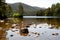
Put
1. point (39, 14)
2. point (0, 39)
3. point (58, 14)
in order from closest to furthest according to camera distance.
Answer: point (0, 39)
point (58, 14)
point (39, 14)

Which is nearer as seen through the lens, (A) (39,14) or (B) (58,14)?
(B) (58,14)

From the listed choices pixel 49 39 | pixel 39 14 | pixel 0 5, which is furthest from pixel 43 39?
pixel 39 14

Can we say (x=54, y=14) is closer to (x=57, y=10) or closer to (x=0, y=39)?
(x=57, y=10)

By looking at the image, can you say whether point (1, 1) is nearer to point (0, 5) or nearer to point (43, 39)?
point (0, 5)

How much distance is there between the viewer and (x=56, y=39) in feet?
64.3

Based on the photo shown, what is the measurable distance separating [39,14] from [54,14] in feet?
98.1

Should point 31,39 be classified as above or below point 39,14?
above

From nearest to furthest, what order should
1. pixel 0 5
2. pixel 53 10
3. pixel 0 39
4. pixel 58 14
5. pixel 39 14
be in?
1. pixel 0 39
2. pixel 0 5
3. pixel 58 14
4. pixel 53 10
5. pixel 39 14

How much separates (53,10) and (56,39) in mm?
122548

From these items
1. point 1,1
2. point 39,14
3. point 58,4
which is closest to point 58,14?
point 58,4

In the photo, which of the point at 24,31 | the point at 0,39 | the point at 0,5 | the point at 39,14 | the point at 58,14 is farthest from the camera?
the point at 39,14

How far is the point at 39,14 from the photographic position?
164125 millimetres

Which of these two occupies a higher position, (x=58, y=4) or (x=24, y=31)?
(x=24, y=31)

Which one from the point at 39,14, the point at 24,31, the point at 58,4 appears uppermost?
the point at 24,31
